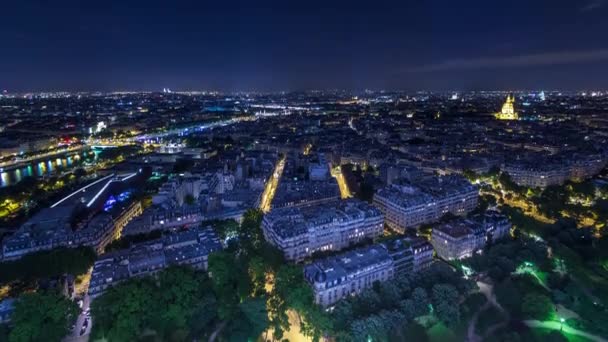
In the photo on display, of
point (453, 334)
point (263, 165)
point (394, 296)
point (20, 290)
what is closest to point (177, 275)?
point (20, 290)

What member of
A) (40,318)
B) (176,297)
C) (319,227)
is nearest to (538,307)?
(319,227)

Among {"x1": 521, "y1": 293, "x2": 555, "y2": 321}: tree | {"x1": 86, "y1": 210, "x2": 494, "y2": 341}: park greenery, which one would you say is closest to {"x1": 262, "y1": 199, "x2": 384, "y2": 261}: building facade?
{"x1": 86, "y1": 210, "x2": 494, "y2": 341}: park greenery

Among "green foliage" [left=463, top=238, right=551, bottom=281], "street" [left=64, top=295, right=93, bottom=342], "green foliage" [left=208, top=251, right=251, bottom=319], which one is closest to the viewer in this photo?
"street" [left=64, top=295, right=93, bottom=342]

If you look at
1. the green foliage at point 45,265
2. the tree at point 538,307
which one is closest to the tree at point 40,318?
the green foliage at point 45,265

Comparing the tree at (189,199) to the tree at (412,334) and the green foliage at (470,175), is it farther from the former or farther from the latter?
the green foliage at (470,175)

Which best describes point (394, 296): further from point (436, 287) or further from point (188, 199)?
point (188, 199)

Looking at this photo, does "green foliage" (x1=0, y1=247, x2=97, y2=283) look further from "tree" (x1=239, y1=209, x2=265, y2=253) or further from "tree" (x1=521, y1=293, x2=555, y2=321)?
"tree" (x1=521, y1=293, x2=555, y2=321)
